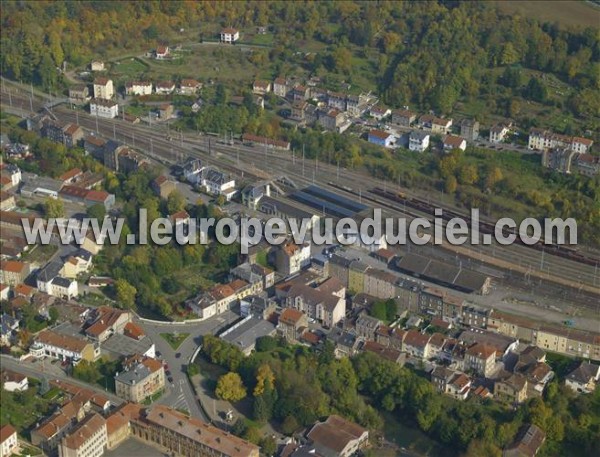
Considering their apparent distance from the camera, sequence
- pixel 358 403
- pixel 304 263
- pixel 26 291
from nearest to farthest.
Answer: pixel 358 403 < pixel 26 291 < pixel 304 263

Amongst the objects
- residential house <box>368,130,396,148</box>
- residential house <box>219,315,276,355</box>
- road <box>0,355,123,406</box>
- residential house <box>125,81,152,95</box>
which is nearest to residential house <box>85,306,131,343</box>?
road <box>0,355,123,406</box>

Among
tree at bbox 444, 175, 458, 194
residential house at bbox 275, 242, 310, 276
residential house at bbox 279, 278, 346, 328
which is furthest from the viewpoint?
tree at bbox 444, 175, 458, 194

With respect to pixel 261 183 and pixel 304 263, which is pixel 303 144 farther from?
pixel 304 263

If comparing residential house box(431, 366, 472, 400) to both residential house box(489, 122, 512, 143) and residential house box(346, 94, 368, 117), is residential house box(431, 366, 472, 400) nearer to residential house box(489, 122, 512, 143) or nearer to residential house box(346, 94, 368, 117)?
residential house box(489, 122, 512, 143)

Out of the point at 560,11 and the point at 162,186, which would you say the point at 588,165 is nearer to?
the point at 162,186

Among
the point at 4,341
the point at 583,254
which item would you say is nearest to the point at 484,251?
the point at 583,254

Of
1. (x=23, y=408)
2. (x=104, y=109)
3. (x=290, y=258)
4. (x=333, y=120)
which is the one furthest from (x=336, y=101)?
(x=23, y=408)
